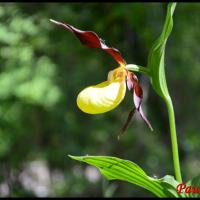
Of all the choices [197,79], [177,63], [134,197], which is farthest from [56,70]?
[197,79]

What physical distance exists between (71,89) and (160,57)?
283 cm

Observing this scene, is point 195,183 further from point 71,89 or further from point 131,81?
point 71,89

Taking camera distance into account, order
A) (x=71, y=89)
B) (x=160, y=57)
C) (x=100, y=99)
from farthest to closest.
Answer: (x=71, y=89) → (x=100, y=99) → (x=160, y=57)

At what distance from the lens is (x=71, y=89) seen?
3.77 m

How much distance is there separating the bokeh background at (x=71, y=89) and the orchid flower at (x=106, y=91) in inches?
47.2

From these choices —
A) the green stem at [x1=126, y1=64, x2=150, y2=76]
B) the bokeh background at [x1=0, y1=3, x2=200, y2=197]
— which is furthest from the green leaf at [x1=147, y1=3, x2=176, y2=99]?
the bokeh background at [x1=0, y1=3, x2=200, y2=197]

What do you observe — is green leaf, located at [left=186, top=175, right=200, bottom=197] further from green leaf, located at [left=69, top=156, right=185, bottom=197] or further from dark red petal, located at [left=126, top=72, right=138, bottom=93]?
dark red petal, located at [left=126, top=72, right=138, bottom=93]

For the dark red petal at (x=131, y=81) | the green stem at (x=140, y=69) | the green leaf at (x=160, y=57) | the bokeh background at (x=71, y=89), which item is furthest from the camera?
the bokeh background at (x=71, y=89)

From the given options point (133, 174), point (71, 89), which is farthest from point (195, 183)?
point (71, 89)

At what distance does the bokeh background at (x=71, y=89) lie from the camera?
2.77 meters

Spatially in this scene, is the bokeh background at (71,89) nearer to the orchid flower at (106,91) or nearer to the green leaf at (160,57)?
the orchid flower at (106,91)

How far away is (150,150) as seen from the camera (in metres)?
3.82

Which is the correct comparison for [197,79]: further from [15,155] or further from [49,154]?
[15,155]

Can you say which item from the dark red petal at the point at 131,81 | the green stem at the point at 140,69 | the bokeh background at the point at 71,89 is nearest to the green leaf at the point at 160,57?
the green stem at the point at 140,69
